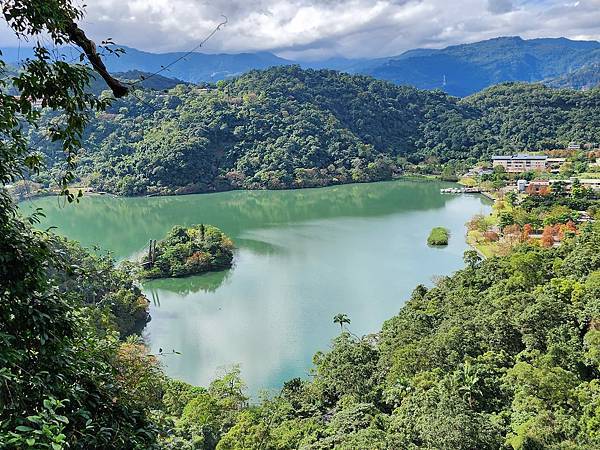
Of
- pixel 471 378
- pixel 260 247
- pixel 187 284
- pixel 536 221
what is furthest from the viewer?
pixel 260 247

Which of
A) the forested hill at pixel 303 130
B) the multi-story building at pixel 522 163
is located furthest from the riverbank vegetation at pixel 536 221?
the forested hill at pixel 303 130

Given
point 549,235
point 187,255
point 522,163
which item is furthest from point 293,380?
point 522,163

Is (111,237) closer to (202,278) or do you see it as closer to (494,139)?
(202,278)

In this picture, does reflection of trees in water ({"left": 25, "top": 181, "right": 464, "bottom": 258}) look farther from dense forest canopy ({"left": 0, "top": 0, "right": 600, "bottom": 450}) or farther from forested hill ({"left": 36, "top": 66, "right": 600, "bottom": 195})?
dense forest canopy ({"left": 0, "top": 0, "right": 600, "bottom": 450})

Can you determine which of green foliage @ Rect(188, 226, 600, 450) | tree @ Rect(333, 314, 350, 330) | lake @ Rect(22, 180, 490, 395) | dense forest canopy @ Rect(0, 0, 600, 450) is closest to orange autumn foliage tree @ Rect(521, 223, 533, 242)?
lake @ Rect(22, 180, 490, 395)

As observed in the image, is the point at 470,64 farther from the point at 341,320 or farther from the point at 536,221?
the point at 341,320

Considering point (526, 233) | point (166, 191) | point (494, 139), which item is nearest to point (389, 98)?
point (494, 139)
